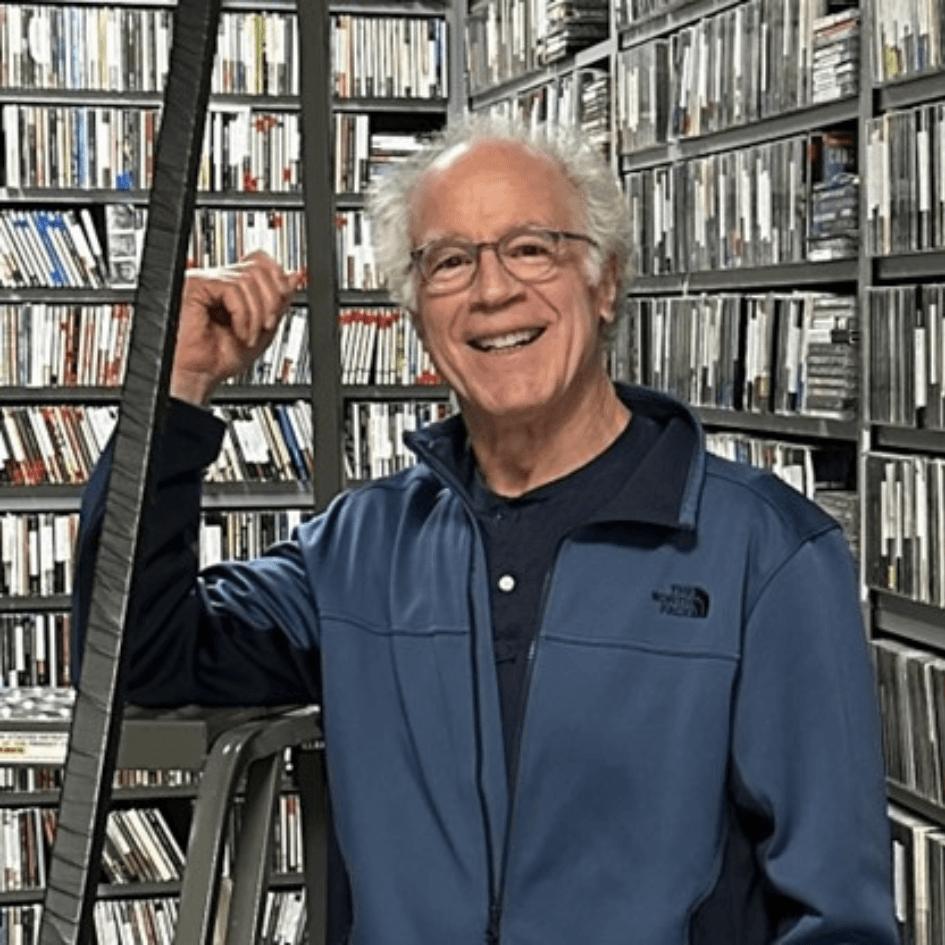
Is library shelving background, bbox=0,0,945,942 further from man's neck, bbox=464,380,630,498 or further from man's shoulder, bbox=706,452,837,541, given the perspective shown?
man's shoulder, bbox=706,452,837,541

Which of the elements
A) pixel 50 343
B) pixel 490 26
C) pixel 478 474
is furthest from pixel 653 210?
pixel 478 474

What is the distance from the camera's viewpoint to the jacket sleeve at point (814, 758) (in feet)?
4.96

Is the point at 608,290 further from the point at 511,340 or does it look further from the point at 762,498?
the point at 762,498

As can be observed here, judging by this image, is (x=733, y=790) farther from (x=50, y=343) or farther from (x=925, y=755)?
(x=50, y=343)

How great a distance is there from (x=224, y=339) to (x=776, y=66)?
276 centimetres

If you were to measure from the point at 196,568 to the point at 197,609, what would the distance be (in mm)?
32

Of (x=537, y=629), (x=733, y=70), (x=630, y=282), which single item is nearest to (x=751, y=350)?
(x=733, y=70)

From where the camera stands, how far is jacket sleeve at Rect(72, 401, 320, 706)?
1.70 m

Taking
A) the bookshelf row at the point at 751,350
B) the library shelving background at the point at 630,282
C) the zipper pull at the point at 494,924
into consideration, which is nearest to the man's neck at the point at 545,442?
the zipper pull at the point at 494,924

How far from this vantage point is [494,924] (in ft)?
5.16

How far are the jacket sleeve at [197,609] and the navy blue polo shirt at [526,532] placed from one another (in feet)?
0.61

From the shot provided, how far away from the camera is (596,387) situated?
1.72m

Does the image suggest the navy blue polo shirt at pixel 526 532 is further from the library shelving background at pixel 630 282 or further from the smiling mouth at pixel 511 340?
the library shelving background at pixel 630 282

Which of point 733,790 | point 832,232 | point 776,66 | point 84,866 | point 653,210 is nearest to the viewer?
point 84,866
